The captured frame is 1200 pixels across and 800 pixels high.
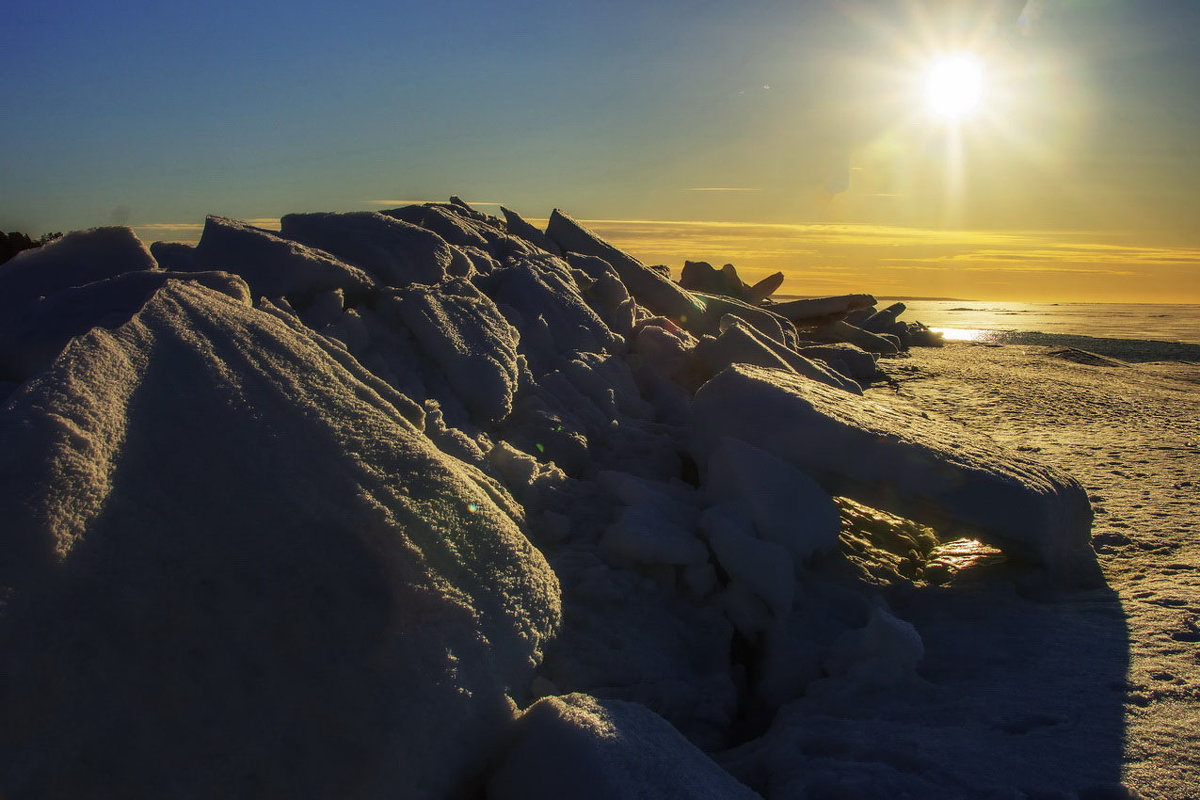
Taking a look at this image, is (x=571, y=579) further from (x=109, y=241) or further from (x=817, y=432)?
(x=109, y=241)

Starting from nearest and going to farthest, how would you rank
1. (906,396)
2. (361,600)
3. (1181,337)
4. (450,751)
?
(450,751), (361,600), (906,396), (1181,337)

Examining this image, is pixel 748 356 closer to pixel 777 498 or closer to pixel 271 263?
pixel 777 498

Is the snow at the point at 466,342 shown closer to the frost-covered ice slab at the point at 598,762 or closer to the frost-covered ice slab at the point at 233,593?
the frost-covered ice slab at the point at 233,593

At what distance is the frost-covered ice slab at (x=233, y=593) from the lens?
60.6 inches

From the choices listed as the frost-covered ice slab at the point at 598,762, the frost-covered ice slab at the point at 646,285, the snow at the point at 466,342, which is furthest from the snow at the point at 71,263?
the frost-covered ice slab at the point at 646,285

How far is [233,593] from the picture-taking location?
5.74ft

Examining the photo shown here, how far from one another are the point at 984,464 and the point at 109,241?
4242mm

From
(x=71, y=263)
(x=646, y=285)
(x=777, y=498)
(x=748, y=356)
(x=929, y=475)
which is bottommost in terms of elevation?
(x=777, y=498)

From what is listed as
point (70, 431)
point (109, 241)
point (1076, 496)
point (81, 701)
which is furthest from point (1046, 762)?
point (109, 241)

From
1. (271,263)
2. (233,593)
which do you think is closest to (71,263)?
(271,263)

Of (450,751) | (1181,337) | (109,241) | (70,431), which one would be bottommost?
(450,751)

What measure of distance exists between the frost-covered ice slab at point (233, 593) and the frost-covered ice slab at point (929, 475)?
61.5 inches

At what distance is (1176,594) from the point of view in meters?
2.90

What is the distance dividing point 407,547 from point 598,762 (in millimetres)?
710
